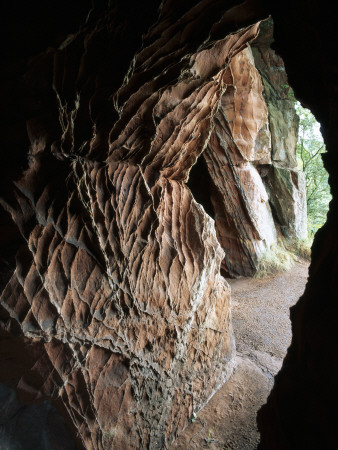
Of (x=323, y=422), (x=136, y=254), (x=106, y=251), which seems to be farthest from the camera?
(x=136, y=254)

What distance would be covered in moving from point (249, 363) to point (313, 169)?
8.06m

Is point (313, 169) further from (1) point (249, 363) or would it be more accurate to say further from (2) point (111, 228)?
(2) point (111, 228)

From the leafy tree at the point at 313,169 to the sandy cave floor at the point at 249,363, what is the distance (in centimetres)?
410

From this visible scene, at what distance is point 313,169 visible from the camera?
10.2 metres

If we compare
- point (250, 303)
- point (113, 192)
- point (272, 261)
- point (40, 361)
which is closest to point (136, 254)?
point (113, 192)

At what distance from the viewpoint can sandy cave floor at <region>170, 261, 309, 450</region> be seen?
123 inches

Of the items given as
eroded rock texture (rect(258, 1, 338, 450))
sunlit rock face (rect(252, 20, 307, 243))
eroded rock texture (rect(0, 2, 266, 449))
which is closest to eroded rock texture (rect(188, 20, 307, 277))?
sunlit rock face (rect(252, 20, 307, 243))

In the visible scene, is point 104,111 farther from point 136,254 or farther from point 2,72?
point 136,254

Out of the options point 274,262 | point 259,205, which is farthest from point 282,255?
point 259,205

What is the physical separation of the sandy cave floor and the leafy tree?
4102 mm

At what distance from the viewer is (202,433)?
3.17m

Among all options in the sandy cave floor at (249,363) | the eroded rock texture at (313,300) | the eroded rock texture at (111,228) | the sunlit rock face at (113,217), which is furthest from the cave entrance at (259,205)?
the eroded rock texture at (313,300)

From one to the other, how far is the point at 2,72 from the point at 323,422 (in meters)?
2.43

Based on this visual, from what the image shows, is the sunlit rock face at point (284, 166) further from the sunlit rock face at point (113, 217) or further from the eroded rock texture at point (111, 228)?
the eroded rock texture at point (111, 228)
